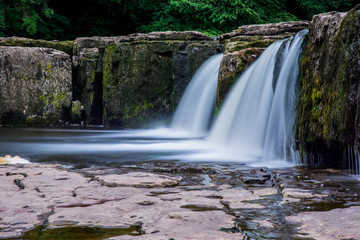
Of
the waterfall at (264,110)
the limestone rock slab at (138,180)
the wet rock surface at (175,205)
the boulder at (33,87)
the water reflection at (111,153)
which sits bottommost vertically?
the wet rock surface at (175,205)

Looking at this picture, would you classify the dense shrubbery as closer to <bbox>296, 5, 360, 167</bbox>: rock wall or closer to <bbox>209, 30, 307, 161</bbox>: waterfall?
<bbox>209, 30, 307, 161</bbox>: waterfall

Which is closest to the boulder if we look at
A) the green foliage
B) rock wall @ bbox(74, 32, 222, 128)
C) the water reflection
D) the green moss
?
the green moss

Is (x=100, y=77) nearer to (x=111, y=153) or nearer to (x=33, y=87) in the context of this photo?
(x=33, y=87)

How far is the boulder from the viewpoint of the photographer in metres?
10.8

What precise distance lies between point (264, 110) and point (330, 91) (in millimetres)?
1602

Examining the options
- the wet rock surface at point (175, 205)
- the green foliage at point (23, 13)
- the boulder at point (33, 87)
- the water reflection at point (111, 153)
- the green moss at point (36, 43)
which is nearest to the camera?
the wet rock surface at point (175, 205)

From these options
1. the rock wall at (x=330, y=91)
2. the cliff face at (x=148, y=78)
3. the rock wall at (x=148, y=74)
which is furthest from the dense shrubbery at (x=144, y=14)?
the rock wall at (x=330, y=91)

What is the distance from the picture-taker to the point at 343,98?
373 cm

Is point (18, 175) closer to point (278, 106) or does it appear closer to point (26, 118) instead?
point (278, 106)

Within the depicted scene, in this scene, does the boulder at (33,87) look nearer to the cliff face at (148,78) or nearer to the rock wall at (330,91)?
the cliff face at (148,78)

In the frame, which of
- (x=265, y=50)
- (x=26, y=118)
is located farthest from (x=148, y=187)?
(x=26, y=118)

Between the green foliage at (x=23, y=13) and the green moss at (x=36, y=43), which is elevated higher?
the green foliage at (x=23, y=13)

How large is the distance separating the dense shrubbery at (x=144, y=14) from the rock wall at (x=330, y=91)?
37.4 ft

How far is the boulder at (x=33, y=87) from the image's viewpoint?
1083 centimetres
